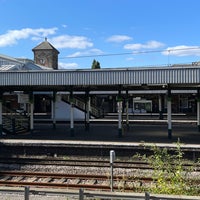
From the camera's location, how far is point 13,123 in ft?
77.0

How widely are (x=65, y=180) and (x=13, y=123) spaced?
448 inches

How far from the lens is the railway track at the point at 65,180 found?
12.0m

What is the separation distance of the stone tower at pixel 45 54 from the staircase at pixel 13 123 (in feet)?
173

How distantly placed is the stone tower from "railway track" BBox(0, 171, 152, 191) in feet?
217

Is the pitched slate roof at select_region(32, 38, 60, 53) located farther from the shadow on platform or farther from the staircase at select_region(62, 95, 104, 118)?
the shadow on platform

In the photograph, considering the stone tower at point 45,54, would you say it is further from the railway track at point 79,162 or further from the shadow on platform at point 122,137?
the railway track at point 79,162

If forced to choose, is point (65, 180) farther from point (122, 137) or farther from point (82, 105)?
→ point (82, 105)

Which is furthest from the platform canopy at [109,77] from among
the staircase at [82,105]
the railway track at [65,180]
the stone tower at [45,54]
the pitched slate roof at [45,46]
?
the pitched slate roof at [45,46]

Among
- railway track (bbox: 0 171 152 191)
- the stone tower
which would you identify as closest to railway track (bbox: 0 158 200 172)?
railway track (bbox: 0 171 152 191)

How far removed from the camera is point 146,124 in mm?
31719

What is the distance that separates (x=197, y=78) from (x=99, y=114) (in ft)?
74.4

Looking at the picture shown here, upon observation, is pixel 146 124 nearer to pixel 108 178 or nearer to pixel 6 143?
pixel 6 143

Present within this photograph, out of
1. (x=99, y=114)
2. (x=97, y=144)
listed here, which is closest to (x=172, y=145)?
(x=97, y=144)

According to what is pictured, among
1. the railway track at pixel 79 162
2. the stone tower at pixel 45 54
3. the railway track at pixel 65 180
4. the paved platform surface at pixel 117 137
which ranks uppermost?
the stone tower at pixel 45 54
